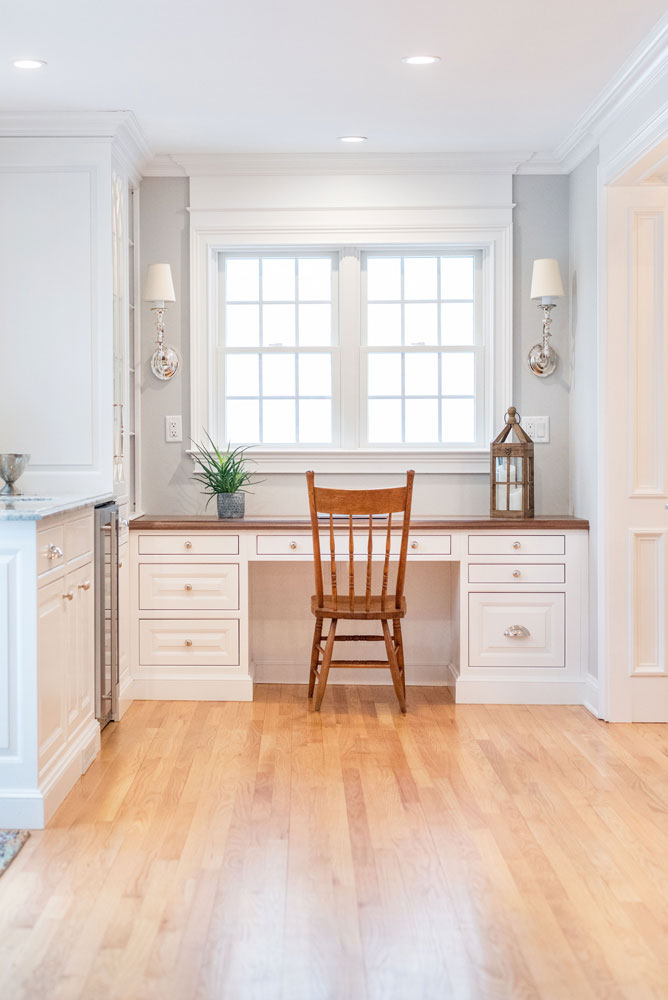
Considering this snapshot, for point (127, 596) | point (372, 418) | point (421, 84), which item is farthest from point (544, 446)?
point (127, 596)

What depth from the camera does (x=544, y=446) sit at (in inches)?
186

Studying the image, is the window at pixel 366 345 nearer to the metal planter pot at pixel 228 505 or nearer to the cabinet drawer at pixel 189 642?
the metal planter pot at pixel 228 505

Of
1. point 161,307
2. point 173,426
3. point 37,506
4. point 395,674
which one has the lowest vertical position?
point 395,674

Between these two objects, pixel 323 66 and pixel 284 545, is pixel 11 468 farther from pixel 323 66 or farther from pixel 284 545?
pixel 323 66

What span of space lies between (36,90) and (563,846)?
3.24 m

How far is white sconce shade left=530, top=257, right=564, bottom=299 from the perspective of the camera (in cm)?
449

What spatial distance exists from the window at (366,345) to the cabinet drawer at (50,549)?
179 cm

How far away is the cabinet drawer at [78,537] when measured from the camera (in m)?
3.21

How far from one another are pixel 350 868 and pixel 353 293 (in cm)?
297

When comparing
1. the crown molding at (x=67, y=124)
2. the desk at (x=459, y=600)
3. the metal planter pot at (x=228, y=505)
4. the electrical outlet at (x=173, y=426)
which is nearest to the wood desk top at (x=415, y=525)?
the desk at (x=459, y=600)

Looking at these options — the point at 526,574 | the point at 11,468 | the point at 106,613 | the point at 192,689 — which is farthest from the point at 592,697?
the point at 11,468

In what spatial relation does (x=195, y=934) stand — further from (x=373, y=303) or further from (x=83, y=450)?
(x=373, y=303)

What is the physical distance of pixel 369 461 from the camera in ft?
15.6

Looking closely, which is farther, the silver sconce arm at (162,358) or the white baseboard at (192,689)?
the silver sconce arm at (162,358)
